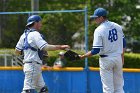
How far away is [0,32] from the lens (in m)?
18.7

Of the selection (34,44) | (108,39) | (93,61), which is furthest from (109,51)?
(93,61)

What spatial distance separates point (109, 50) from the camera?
33.7ft

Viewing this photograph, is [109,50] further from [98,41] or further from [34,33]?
[34,33]

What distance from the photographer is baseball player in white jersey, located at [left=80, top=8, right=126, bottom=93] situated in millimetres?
10242

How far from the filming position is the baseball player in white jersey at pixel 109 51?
403 inches

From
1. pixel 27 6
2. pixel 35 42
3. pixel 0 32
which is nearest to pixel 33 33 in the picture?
pixel 35 42

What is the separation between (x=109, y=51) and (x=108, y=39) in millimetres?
240

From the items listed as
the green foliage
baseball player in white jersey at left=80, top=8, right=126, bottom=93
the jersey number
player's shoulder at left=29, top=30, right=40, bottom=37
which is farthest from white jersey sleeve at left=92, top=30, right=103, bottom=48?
the green foliage

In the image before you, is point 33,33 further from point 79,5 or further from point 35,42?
point 79,5

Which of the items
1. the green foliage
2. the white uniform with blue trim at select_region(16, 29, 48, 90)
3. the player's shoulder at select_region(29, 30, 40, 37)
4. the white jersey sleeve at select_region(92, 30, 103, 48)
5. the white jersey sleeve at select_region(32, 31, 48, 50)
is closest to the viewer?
the white jersey sleeve at select_region(92, 30, 103, 48)

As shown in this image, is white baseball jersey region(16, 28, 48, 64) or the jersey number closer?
the jersey number

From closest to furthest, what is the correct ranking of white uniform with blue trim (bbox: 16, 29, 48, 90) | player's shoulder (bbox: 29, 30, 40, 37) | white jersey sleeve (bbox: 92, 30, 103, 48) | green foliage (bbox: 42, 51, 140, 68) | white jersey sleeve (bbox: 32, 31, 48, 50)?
white jersey sleeve (bbox: 92, 30, 103, 48) → white jersey sleeve (bbox: 32, 31, 48, 50) → player's shoulder (bbox: 29, 30, 40, 37) → white uniform with blue trim (bbox: 16, 29, 48, 90) → green foliage (bbox: 42, 51, 140, 68)

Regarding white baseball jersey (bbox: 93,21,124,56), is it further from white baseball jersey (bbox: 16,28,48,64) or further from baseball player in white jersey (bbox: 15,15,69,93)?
baseball player in white jersey (bbox: 15,15,69,93)

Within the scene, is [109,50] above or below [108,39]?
below
